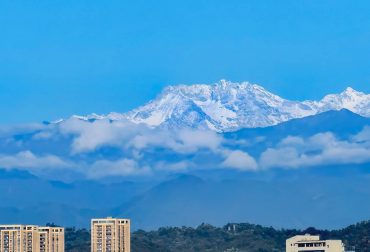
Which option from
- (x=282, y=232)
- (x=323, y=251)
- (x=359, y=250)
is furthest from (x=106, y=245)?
(x=282, y=232)

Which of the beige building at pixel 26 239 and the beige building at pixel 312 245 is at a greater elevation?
the beige building at pixel 26 239

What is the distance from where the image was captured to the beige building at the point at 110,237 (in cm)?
6631

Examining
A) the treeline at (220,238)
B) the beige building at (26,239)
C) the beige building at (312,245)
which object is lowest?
the beige building at (312,245)

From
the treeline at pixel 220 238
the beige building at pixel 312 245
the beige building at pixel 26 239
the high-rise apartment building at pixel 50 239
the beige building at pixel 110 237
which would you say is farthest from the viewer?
the treeline at pixel 220 238

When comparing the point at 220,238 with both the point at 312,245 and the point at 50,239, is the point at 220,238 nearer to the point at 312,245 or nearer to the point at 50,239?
the point at 50,239

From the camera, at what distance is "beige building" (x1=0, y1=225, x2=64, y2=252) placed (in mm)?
66688

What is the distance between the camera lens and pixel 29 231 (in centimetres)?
6756

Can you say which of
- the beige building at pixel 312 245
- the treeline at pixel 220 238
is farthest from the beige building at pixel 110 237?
the treeline at pixel 220 238

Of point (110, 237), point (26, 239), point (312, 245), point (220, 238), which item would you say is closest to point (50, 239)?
point (26, 239)

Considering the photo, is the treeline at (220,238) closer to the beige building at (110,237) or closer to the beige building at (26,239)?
the beige building at (26,239)

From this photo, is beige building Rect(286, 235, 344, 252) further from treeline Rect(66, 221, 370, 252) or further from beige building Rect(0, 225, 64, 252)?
treeline Rect(66, 221, 370, 252)

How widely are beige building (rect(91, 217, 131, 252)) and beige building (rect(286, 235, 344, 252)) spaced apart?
6224 mm

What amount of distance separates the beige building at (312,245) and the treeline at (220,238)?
11259 mm

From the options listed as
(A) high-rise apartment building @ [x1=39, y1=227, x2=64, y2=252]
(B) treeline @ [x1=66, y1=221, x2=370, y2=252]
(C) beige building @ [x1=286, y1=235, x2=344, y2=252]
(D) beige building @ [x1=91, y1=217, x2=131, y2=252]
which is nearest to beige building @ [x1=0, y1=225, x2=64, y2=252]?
(A) high-rise apartment building @ [x1=39, y1=227, x2=64, y2=252]
